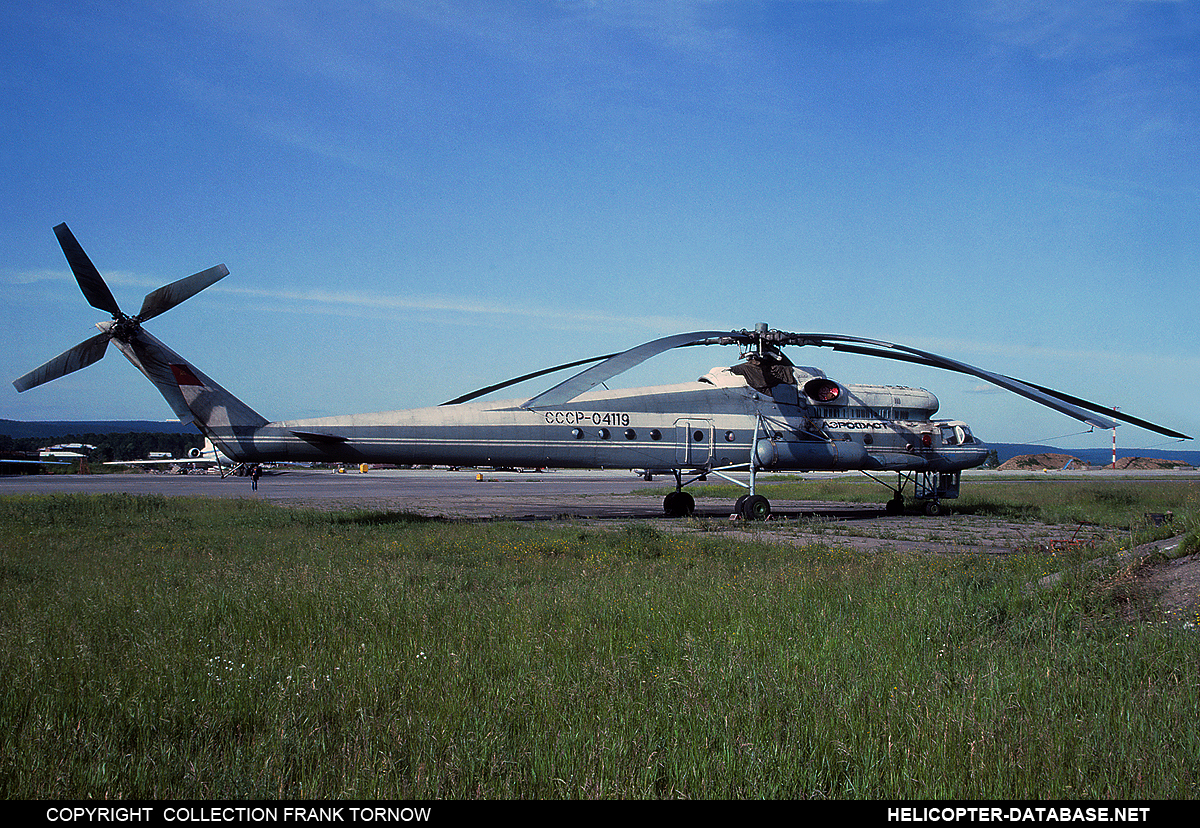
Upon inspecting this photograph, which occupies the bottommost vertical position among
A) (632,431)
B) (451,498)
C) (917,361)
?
(451,498)

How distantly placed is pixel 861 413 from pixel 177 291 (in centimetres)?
1856

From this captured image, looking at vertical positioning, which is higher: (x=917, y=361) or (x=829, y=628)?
(x=917, y=361)

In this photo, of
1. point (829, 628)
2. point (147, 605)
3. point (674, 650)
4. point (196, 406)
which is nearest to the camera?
point (674, 650)

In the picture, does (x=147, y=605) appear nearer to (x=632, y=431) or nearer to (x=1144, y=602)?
(x=1144, y=602)

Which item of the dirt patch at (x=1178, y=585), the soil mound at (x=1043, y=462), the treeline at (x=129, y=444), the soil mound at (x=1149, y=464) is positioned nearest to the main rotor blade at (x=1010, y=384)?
the dirt patch at (x=1178, y=585)

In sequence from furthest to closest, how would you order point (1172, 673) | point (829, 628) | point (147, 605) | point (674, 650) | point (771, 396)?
point (771, 396) → point (147, 605) → point (829, 628) → point (674, 650) → point (1172, 673)

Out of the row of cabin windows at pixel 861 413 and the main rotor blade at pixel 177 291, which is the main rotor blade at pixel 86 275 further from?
the row of cabin windows at pixel 861 413

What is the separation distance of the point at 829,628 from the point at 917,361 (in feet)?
48.1

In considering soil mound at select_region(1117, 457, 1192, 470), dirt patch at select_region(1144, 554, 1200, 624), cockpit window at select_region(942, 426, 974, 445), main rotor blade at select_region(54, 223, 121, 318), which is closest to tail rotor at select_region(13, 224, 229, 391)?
main rotor blade at select_region(54, 223, 121, 318)

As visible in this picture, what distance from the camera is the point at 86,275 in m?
14.7

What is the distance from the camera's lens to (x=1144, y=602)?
627 cm

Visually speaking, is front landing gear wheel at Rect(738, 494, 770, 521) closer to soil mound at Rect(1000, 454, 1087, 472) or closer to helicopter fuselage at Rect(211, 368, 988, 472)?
helicopter fuselage at Rect(211, 368, 988, 472)

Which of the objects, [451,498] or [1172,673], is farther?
[451,498]

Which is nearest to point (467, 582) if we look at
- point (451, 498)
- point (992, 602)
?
point (992, 602)
